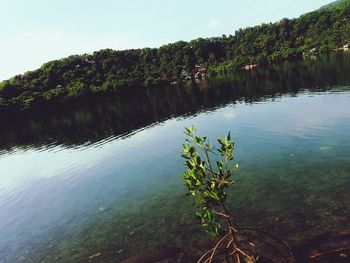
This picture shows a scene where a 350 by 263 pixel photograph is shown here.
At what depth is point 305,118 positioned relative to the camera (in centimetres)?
5978

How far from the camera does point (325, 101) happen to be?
70.2m

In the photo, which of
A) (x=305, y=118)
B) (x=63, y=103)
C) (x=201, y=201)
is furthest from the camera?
(x=63, y=103)

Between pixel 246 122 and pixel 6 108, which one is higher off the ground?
pixel 6 108

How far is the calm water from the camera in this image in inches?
1091

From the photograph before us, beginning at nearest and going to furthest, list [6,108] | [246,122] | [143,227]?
1. [143,227]
2. [246,122]
3. [6,108]

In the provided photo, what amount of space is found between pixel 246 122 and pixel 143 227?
42.4 metres

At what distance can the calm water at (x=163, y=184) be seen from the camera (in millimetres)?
27703

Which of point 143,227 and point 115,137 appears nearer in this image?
point 143,227

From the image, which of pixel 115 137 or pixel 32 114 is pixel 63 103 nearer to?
pixel 32 114

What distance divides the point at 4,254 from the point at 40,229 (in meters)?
4.92

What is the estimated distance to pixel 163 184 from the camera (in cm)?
4112

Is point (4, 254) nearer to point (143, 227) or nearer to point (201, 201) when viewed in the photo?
point (143, 227)

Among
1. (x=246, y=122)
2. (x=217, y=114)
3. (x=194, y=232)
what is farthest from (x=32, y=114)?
(x=194, y=232)

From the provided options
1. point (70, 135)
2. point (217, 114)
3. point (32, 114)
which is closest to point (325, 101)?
point (217, 114)
